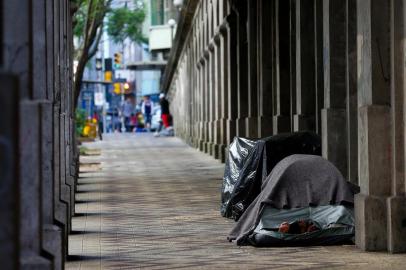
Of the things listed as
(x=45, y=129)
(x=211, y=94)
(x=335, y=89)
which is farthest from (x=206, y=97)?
(x=45, y=129)

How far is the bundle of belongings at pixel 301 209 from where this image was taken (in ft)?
37.2

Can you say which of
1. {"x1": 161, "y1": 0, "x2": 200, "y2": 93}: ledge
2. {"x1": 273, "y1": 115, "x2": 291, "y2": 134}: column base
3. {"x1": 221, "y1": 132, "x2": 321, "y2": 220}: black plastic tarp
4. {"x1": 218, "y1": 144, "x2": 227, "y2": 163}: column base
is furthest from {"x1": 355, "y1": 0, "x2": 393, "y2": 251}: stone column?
{"x1": 161, "y1": 0, "x2": 200, "y2": 93}: ledge

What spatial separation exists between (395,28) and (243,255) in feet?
8.55

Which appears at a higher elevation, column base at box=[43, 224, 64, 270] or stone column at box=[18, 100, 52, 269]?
stone column at box=[18, 100, 52, 269]

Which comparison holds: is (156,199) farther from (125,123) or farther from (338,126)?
(125,123)

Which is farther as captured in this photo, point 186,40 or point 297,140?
point 186,40

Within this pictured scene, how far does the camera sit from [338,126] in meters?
15.2

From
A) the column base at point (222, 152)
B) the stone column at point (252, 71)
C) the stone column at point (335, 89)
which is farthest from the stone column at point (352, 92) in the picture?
the column base at point (222, 152)

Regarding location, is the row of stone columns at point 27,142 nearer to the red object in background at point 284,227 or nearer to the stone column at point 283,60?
the red object in background at point 284,227

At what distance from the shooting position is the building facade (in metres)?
11.0

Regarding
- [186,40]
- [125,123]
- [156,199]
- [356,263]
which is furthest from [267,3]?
[125,123]

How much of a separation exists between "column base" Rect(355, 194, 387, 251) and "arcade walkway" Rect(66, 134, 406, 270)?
0.56 feet

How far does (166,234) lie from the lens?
12.7 metres

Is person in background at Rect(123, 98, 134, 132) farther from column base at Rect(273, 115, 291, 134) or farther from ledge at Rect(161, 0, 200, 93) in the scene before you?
column base at Rect(273, 115, 291, 134)
